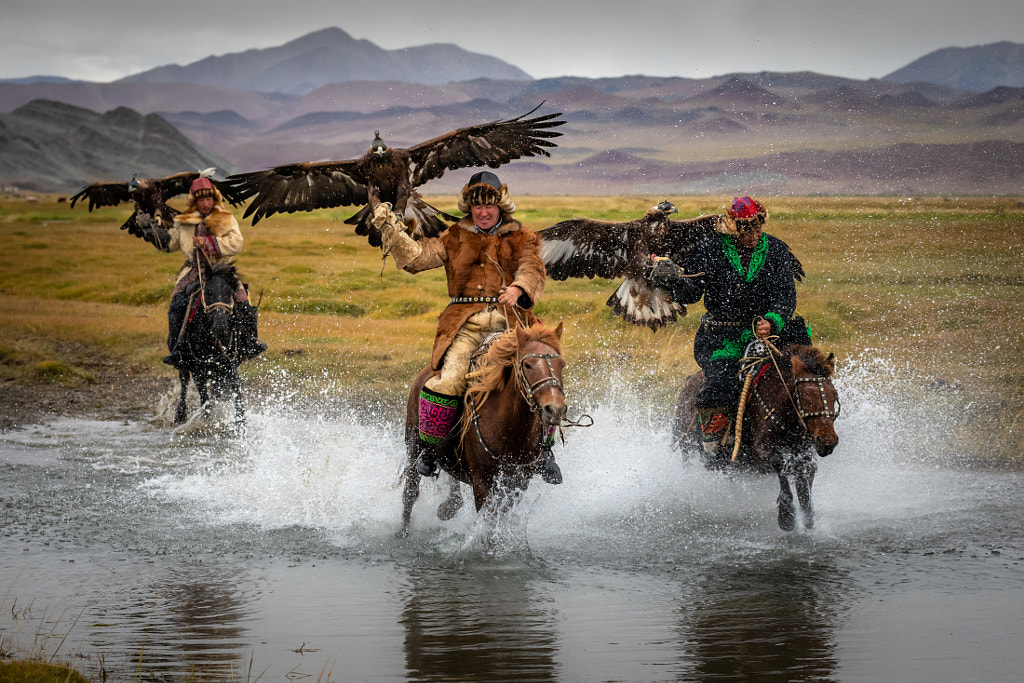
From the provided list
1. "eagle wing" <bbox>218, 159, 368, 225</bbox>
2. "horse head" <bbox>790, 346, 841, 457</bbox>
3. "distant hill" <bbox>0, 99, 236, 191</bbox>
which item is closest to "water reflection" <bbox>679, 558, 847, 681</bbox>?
"horse head" <bbox>790, 346, 841, 457</bbox>

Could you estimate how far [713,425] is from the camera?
7.86 metres

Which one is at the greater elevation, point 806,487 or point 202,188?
point 202,188

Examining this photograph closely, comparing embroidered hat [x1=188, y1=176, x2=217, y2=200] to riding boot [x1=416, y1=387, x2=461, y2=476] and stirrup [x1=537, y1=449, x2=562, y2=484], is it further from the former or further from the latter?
stirrup [x1=537, y1=449, x2=562, y2=484]

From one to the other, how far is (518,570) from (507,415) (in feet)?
3.58

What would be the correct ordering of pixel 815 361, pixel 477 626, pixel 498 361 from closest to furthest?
pixel 477 626 < pixel 498 361 < pixel 815 361

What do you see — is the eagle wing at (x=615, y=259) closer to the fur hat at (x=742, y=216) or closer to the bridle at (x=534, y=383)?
the fur hat at (x=742, y=216)

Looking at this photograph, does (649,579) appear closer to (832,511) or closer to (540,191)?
(832,511)

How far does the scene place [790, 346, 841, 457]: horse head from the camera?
6.97 meters

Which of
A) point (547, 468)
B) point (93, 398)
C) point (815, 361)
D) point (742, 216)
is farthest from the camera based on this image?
point (93, 398)

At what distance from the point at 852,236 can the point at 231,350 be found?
72.2 ft

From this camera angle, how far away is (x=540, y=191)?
2940 inches

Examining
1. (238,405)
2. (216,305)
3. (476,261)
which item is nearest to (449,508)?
(476,261)

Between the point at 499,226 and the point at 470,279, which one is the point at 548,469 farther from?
the point at 499,226

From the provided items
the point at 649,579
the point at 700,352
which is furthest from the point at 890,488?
the point at 649,579
